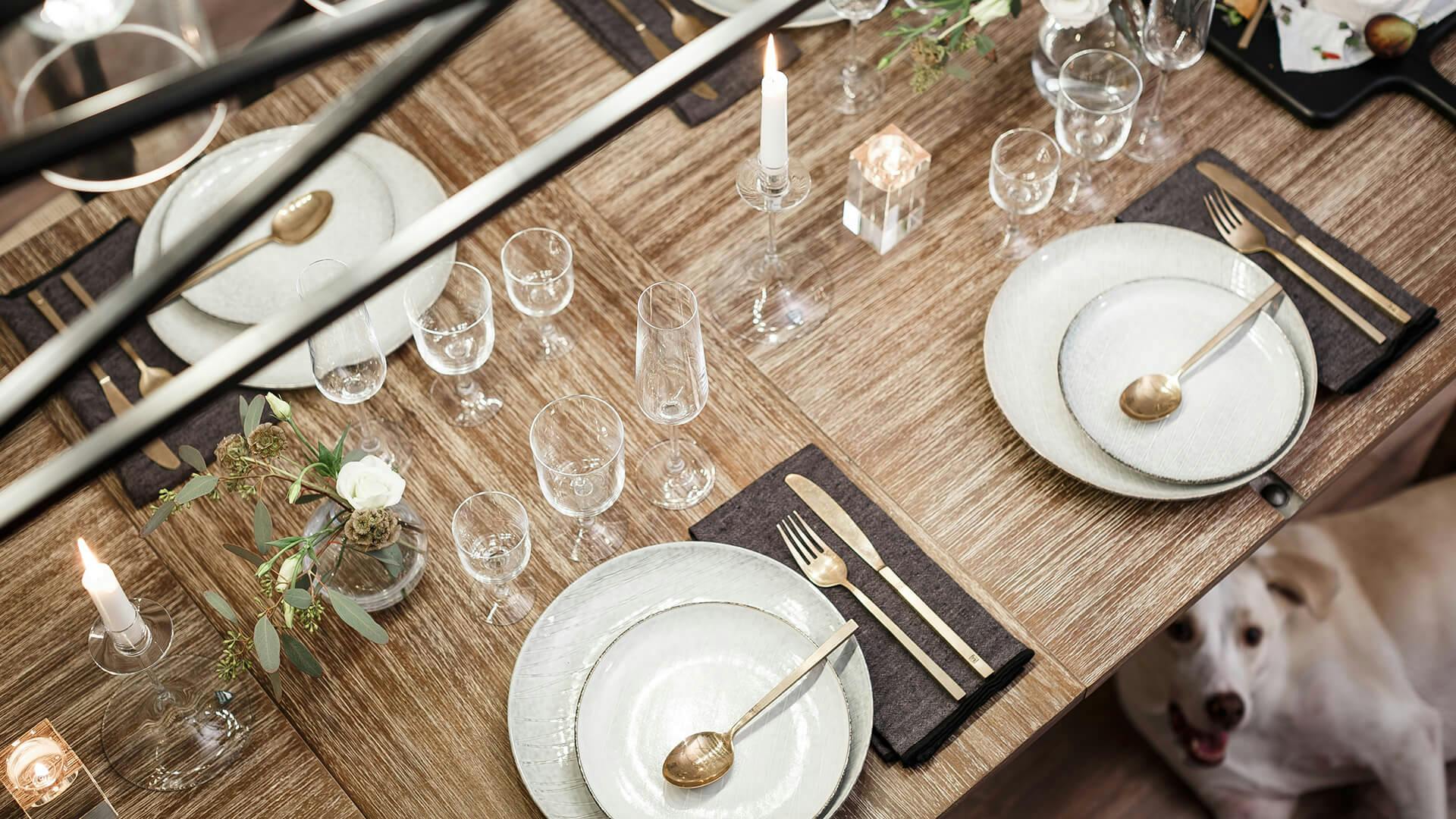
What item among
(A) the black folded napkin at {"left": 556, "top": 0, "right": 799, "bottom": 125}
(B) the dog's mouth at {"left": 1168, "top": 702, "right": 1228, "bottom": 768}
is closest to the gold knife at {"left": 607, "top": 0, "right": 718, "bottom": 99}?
(A) the black folded napkin at {"left": 556, "top": 0, "right": 799, "bottom": 125}

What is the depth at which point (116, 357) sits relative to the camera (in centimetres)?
133

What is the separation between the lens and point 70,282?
54.2 inches

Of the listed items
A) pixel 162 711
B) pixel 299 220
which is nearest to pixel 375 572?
pixel 162 711

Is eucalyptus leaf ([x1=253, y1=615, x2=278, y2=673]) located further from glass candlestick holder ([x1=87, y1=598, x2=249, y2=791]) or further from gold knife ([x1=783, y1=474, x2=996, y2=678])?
gold knife ([x1=783, y1=474, x2=996, y2=678])

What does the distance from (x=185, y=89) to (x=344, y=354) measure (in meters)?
0.97

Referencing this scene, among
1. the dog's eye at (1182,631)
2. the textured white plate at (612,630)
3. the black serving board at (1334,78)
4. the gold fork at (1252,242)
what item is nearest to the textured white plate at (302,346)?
the textured white plate at (612,630)

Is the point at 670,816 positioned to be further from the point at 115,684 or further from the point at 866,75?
the point at 866,75

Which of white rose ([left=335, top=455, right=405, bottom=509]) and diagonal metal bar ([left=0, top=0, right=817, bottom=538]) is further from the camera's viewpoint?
white rose ([left=335, top=455, right=405, bottom=509])

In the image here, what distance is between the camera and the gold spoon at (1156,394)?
1.26m

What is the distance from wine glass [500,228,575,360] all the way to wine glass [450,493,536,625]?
0.66 feet

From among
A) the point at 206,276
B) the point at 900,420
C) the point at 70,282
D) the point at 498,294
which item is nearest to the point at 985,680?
the point at 900,420

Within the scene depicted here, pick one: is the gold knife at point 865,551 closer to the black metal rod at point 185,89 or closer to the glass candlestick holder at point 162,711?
the glass candlestick holder at point 162,711

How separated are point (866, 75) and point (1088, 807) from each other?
1149mm

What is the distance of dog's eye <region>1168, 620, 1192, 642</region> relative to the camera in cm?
188
